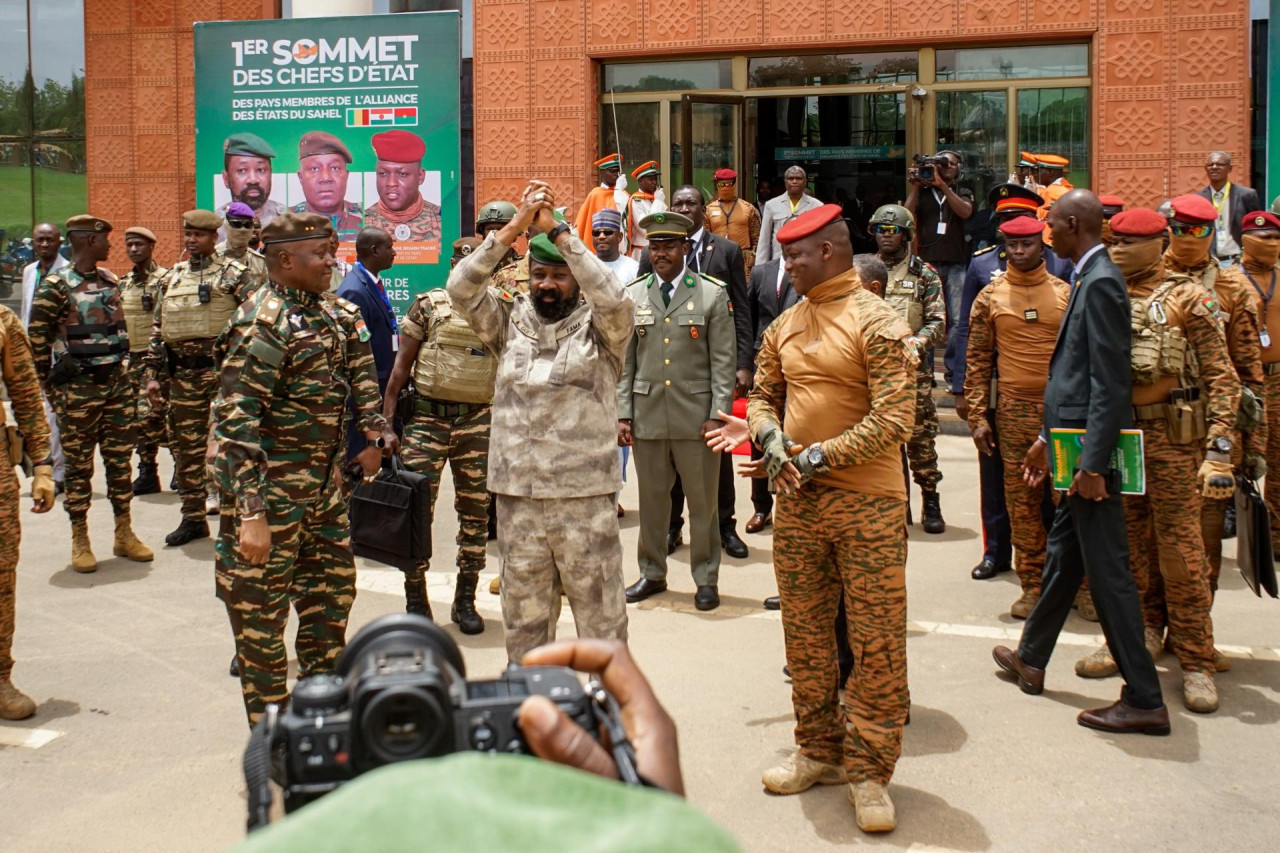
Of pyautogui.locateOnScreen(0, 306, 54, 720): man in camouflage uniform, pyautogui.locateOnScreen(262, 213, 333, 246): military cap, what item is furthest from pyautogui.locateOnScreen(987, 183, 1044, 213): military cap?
pyautogui.locateOnScreen(0, 306, 54, 720): man in camouflage uniform

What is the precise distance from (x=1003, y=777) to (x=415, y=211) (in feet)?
36.7

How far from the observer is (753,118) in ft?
48.7

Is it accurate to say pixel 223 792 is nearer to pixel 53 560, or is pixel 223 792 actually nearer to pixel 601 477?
pixel 601 477

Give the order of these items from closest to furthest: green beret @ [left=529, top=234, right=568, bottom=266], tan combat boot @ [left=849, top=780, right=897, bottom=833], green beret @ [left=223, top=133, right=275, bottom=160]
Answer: tan combat boot @ [left=849, top=780, right=897, bottom=833] < green beret @ [left=529, top=234, right=568, bottom=266] < green beret @ [left=223, top=133, right=275, bottom=160]

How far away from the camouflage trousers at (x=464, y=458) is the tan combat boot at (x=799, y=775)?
265 cm

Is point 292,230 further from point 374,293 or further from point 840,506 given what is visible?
point 374,293

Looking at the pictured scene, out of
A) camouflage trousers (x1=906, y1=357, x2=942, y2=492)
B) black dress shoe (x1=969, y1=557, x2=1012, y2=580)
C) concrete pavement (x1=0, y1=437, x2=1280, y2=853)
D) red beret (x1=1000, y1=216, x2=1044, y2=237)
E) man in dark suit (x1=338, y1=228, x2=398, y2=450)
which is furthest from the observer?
camouflage trousers (x1=906, y1=357, x2=942, y2=492)

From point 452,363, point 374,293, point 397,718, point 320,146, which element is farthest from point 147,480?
point 397,718

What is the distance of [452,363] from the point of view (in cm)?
691

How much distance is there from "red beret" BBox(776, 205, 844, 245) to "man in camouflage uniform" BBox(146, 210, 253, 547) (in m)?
5.12

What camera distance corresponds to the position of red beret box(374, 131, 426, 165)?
14766mm

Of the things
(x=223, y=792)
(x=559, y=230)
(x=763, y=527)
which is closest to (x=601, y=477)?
(x=559, y=230)

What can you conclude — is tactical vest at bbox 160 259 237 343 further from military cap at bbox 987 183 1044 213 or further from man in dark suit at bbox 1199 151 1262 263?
man in dark suit at bbox 1199 151 1262 263

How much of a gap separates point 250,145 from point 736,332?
8901 millimetres
